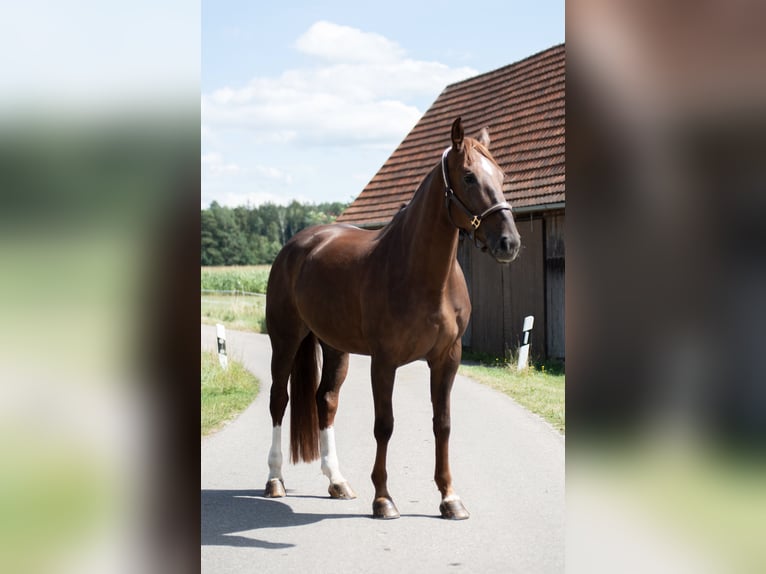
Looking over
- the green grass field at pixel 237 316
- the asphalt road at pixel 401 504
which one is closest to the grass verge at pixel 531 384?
the asphalt road at pixel 401 504

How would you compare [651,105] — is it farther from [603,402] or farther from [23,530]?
[23,530]

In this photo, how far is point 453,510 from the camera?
4375mm

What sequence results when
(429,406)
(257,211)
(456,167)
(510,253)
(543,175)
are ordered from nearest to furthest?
1. (510,253)
2. (456,167)
3. (429,406)
4. (543,175)
5. (257,211)

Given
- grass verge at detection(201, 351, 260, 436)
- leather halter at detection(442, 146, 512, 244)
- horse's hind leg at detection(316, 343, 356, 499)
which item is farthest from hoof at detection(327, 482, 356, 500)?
grass verge at detection(201, 351, 260, 436)

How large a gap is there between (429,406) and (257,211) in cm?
7991

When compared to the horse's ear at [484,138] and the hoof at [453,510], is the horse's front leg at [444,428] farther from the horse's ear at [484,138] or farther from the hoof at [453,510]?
the horse's ear at [484,138]

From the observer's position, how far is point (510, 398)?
28.5ft

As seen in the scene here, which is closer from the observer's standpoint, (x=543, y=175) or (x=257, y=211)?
(x=543, y=175)

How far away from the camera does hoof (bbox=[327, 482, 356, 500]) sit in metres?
4.97

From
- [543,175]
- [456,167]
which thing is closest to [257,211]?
[543,175]

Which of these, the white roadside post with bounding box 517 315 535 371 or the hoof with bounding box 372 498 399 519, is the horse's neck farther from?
the white roadside post with bounding box 517 315 535 371

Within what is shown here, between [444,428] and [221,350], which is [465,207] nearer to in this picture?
[444,428]

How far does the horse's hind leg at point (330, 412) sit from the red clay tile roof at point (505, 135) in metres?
6.85

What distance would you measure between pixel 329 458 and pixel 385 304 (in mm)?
A: 1285
